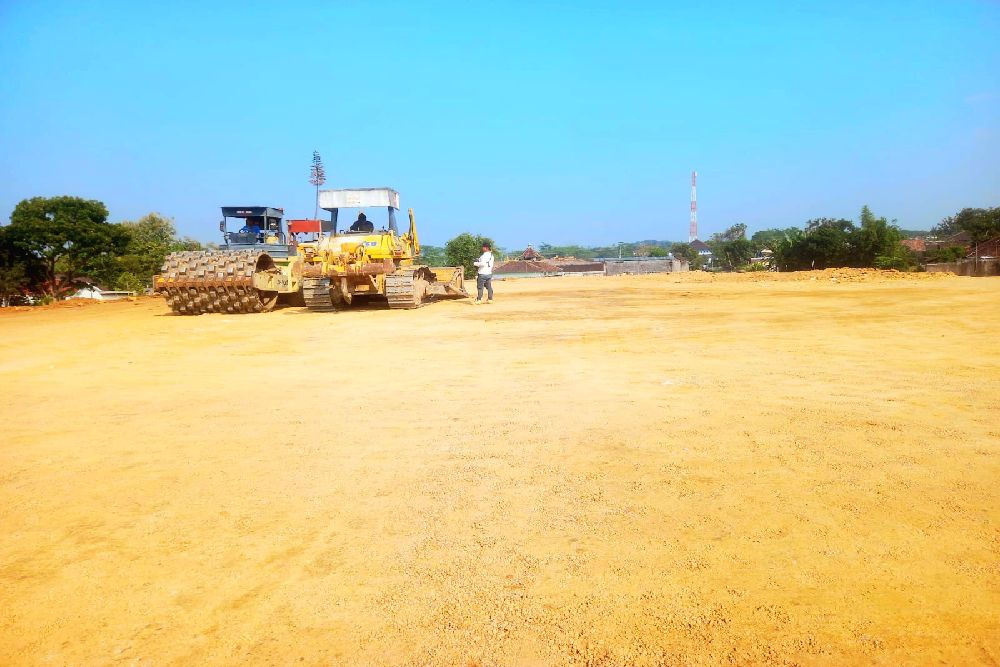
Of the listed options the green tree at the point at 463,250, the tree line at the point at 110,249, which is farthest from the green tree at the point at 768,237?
the green tree at the point at 463,250

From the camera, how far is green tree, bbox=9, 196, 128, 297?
2981 cm

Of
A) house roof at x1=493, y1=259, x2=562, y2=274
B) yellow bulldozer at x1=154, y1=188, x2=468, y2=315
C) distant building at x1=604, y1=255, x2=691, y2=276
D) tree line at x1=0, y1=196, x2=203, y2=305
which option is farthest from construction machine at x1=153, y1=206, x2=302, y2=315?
house roof at x1=493, y1=259, x2=562, y2=274

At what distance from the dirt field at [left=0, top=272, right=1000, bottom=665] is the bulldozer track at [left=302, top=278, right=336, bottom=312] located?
320 inches

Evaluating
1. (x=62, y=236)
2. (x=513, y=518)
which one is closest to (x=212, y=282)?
(x=513, y=518)

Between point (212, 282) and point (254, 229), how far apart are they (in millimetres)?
5634

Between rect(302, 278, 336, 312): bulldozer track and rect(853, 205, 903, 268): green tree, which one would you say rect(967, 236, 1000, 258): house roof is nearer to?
rect(853, 205, 903, 268): green tree

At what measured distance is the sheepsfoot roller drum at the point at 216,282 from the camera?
47.7ft

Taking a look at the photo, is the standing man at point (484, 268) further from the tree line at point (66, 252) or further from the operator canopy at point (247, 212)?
the tree line at point (66, 252)

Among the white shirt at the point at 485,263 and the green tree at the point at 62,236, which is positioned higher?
the green tree at the point at 62,236

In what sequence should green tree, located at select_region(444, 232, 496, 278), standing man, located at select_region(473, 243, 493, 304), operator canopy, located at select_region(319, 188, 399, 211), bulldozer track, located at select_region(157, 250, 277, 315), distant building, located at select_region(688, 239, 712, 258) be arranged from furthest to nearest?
distant building, located at select_region(688, 239, 712, 258)
green tree, located at select_region(444, 232, 496, 278)
standing man, located at select_region(473, 243, 493, 304)
operator canopy, located at select_region(319, 188, 399, 211)
bulldozer track, located at select_region(157, 250, 277, 315)

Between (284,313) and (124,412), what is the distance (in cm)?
994

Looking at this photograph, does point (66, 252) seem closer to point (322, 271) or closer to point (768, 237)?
point (322, 271)

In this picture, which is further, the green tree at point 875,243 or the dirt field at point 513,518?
the green tree at point 875,243

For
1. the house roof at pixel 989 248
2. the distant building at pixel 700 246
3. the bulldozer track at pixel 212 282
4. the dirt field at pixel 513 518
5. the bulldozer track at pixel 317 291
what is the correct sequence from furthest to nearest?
1. the distant building at pixel 700 246
2. the house roof at pixel 989 248
3. the bulldozer track at pixel 212 282
4. the bulldozer track at pixel 317 291
5. the dirt field at pixel 513 518
